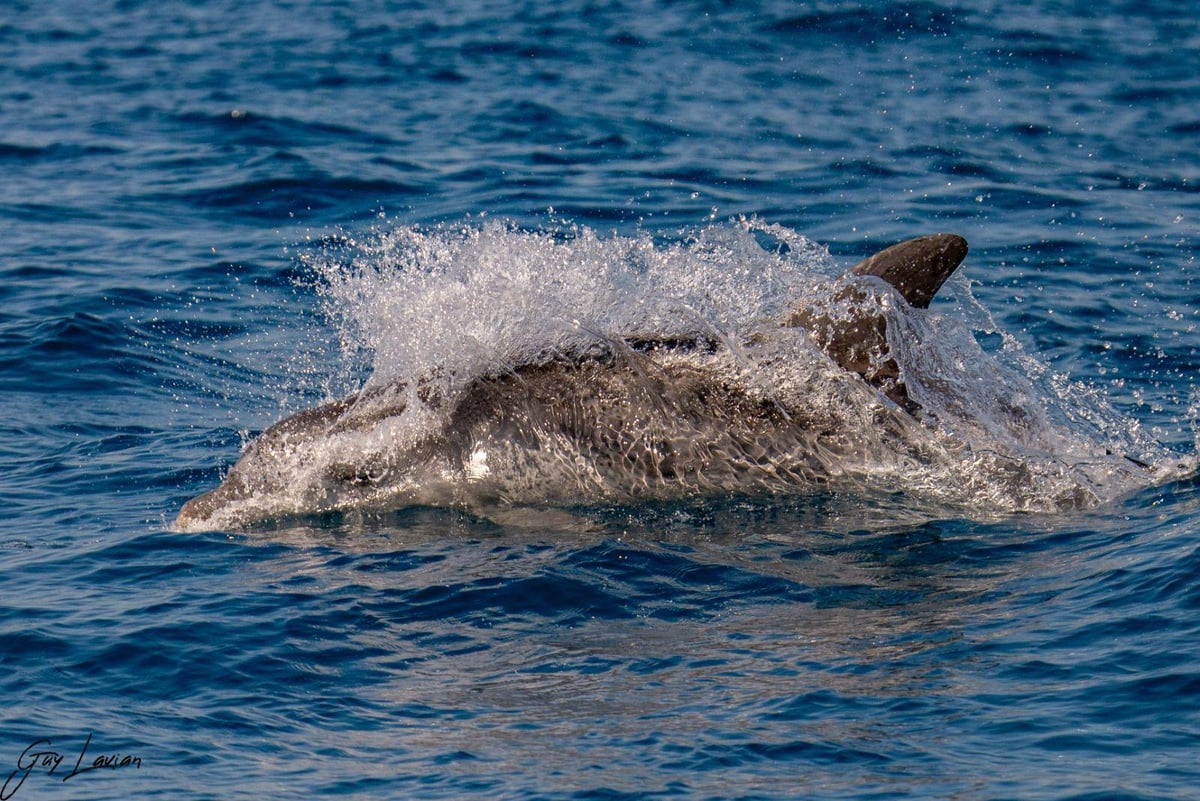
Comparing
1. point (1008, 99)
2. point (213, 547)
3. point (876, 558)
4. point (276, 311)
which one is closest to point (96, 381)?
point (276, 311)

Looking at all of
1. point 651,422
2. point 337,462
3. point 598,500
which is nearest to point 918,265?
point 651,422

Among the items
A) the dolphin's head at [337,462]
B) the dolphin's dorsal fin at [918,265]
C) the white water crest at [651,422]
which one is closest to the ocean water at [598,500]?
the white water crest at [651,422]

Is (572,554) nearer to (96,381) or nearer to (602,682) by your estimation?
(602,682)

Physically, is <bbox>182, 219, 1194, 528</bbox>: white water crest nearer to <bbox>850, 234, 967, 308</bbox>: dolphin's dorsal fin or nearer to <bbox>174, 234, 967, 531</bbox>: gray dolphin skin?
<bbox>174, 234, 967, 531</bbox>: gray dolphin skin

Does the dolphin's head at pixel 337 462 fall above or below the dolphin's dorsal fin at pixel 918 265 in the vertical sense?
below

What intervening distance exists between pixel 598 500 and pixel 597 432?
46 centimetres

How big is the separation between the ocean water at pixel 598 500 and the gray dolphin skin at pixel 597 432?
9.3 inches

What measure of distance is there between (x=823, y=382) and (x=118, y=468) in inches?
205

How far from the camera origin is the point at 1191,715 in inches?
270

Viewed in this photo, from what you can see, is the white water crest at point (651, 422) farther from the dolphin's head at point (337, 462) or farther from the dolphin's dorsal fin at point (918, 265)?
the dolphin's dorsal fin at point (918, 265)

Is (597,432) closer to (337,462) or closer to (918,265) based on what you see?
(337,462)

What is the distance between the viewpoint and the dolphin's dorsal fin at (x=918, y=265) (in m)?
10.6

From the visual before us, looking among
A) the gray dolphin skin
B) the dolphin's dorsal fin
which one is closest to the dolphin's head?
the gray dolphin skin

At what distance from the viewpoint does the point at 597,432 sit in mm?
10617
